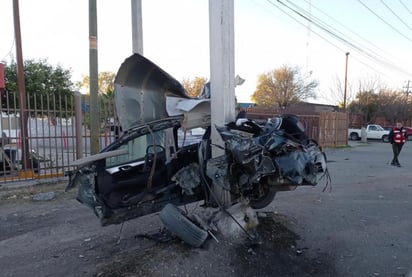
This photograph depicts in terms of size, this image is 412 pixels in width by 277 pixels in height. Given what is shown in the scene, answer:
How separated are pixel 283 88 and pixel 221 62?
156ft

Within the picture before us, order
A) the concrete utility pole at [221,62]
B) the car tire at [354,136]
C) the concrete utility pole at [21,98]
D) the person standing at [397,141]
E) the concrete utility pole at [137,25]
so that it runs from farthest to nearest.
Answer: the car tire at [354,136] < the person standing at [397,141] < the concrete utility pole at [21,98] < the concrete utility pole at [137,25] < the concrete utility pole at [221,62]

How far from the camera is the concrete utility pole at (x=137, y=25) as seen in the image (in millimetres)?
7562

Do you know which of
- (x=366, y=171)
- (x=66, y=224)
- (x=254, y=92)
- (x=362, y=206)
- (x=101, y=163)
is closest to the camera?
(x=101, y=163)

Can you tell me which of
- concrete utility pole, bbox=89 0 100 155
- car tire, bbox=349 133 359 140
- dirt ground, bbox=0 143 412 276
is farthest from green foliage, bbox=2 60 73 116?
car tire, bbox=349 133 359 140

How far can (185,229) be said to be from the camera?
4.05 meters

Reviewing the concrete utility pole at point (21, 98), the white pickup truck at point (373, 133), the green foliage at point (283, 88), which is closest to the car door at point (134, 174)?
the concrete utility pole at point (21, 98)

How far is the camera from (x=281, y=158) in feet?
12.6

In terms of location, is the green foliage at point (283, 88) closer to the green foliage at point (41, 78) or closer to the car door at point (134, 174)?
the green foliage at point (41, 78)

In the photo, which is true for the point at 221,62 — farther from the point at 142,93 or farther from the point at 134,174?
the point at 134,174

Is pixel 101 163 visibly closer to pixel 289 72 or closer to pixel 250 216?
pixel 250 216

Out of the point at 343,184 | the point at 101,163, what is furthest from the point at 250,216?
the point at 343,184

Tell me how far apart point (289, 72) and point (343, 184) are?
44.1 meters

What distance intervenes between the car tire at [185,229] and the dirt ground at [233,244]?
0.34 feet

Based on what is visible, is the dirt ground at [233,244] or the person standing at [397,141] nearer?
the dirt ground at [233,244]
